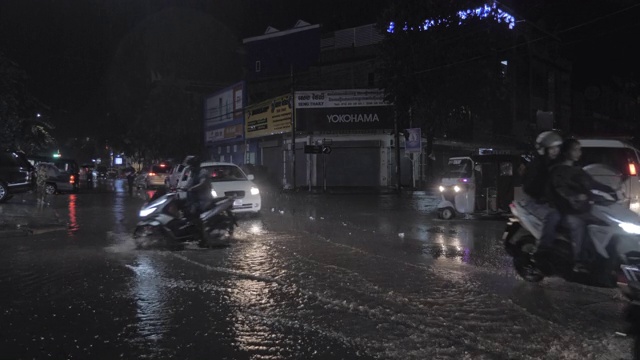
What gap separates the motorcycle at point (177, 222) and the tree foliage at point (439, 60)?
19.8 metres

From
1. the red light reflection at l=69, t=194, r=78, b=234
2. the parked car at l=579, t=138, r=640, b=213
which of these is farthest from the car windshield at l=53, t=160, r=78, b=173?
the parked car at l=579, t=138, r=640, b=213

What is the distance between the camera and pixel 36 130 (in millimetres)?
32781

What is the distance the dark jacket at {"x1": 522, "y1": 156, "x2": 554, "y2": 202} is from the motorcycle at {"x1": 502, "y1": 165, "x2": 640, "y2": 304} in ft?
1.07

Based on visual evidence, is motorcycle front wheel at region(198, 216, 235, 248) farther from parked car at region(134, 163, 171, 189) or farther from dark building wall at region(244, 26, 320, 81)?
dark building wall at region(244, 26, 320, 81)

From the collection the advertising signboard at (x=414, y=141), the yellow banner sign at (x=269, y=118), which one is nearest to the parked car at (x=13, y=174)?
the yellow banner sign at (x=269, y=118)

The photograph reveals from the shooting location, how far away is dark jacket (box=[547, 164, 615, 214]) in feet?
18.9

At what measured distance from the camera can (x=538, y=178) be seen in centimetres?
628

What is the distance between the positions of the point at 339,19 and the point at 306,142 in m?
16.9

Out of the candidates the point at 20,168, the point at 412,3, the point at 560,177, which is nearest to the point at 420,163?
the point at 412,3

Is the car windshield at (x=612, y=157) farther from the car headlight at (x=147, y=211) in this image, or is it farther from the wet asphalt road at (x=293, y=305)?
the car headlight at (x=147, y=211)

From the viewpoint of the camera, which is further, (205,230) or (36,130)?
(36,130)

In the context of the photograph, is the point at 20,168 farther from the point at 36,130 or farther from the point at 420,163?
the point at 420,163

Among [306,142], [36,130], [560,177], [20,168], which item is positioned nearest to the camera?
[560,177]

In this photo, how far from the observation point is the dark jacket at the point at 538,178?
6.21 metres
